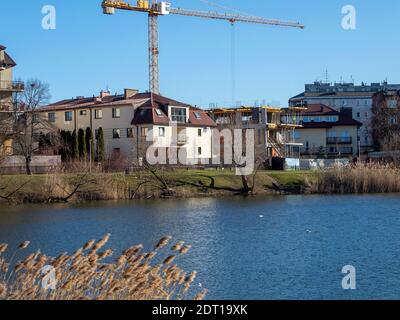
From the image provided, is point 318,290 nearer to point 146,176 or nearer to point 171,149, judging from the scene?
point 146,176

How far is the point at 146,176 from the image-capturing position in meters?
65.9

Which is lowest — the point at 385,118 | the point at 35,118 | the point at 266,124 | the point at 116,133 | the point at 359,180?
the point at 359,180

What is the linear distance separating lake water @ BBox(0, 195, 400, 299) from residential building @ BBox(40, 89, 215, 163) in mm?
28287

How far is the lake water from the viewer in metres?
22.3

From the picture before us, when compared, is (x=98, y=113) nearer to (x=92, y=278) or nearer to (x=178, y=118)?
(x=178, y=118)

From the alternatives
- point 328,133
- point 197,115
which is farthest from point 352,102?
point 197,115

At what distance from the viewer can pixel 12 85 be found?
7900 centimetres

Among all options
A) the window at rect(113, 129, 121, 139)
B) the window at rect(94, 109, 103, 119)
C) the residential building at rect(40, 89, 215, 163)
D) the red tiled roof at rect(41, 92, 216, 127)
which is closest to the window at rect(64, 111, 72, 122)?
the residential building at rect(40, 89, 215, 163)

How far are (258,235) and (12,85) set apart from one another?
53367 mm

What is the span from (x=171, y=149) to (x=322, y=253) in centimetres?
5850

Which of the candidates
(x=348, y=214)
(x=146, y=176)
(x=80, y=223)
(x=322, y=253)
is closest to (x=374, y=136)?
(x=146, y=176)

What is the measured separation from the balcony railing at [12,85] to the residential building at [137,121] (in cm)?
820

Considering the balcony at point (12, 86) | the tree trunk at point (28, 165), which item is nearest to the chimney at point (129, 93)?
the balcony at point (12, 86)
